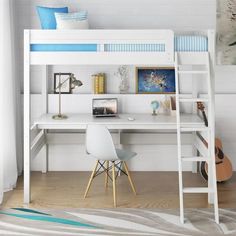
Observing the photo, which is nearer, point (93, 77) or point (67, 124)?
point (67, 124)

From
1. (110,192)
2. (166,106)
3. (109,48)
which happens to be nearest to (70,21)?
(109,48)

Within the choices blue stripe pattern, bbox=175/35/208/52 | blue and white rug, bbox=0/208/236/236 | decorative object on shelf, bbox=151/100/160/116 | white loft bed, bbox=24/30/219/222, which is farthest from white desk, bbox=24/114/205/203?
blue stripe pattern, bbox=175/35/208/52

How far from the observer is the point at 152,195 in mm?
5234

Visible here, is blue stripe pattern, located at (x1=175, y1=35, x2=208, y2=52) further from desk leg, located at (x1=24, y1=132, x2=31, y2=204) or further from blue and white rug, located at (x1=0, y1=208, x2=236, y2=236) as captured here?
desk leg, located at (x1=24, y1=132, x2=31, y2=204)

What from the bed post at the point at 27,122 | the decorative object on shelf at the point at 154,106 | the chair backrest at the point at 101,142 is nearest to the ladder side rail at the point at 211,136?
the chair backrest at the point at 101,142

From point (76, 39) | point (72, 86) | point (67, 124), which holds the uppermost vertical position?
point (76, 39)

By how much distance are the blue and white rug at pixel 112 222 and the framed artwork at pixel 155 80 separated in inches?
68.1

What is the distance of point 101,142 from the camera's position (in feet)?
16.0

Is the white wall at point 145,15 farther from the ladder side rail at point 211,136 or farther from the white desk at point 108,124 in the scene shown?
the ladder side rail at point 211,136

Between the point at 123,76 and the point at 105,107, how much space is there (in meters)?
0.49

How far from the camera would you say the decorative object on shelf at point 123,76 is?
238 inches

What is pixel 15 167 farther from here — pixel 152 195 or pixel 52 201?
pixel 152 195

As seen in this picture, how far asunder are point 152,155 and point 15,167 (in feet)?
5.17

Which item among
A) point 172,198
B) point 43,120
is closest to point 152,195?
point 172,198
